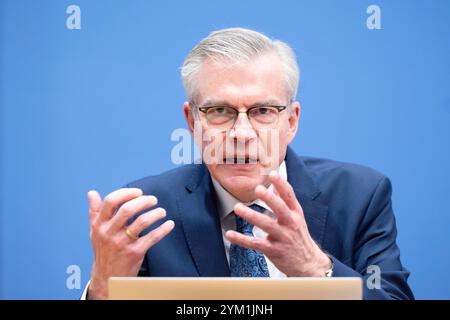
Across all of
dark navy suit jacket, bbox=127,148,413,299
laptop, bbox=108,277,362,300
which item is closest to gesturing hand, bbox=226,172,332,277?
laptop, bbox=108,277,362,300

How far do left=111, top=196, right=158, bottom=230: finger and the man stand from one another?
304mm

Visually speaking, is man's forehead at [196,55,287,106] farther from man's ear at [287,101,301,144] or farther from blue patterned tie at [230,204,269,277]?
blue patterned tie at [230,204,269,277]

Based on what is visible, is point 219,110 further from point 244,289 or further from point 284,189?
point 244,289

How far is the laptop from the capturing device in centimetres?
105

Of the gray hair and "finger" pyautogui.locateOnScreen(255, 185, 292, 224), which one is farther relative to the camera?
the gray hair

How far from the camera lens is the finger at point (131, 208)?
1.31m

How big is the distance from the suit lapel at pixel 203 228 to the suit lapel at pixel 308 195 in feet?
0.85

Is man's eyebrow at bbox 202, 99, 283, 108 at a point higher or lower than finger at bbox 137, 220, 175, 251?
higher

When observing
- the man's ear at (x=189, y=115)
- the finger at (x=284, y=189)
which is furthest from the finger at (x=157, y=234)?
the man's ear at (x=189, y=115)

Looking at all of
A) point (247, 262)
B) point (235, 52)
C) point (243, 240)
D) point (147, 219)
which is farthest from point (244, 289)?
point (235, 52)

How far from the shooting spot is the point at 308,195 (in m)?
1.86

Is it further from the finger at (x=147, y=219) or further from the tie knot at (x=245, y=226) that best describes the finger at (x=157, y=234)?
the tie knot at (x=245, y=226)

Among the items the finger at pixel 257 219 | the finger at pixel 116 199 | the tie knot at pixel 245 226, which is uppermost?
the finger at pixel 116 199
